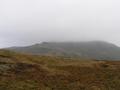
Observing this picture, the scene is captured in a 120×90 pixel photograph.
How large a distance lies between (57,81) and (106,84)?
8.08 meters

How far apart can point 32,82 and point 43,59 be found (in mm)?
19999

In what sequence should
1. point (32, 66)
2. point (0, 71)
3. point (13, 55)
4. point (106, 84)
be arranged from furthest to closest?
point (13, 55)
point (32, 66)
point (0, 71)
point (106, 84)

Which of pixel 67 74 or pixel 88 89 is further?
pixel 67 74

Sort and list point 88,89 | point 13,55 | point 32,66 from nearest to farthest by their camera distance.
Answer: point 88,89
point 32,66
point 13,55

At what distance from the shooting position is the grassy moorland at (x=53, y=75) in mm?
42844

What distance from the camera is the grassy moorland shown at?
42844 mm

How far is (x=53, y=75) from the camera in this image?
4959 cm

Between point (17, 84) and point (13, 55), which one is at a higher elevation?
point (13, 55)

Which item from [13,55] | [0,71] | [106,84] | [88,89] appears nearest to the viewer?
[88,89]

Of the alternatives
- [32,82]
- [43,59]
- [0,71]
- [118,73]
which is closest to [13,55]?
[43,59]

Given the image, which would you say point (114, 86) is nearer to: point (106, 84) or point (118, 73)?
point (106, 84)

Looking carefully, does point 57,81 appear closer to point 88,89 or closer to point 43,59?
point 88,89

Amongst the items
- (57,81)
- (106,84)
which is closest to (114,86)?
(106,84)

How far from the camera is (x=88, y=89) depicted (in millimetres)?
41875
